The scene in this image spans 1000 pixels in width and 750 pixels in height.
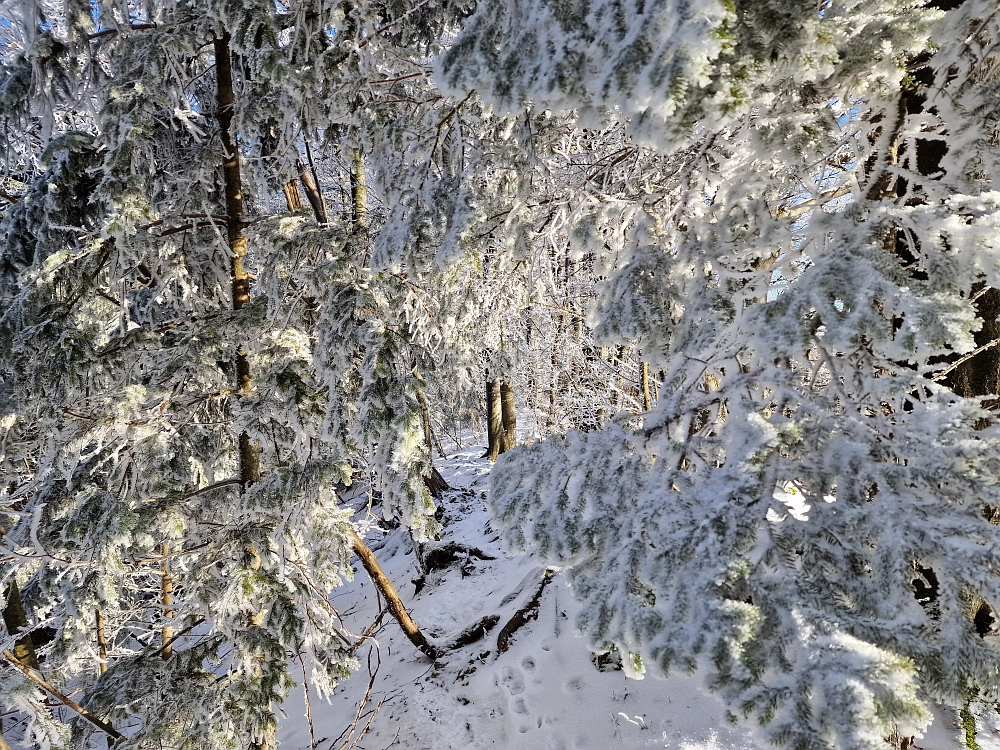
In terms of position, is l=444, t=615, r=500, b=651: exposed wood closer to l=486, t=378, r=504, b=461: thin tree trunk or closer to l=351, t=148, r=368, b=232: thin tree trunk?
l=486, t=378, r=504, b=461: thin tree trunk

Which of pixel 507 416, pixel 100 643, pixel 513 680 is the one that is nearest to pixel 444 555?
pixel 513 680

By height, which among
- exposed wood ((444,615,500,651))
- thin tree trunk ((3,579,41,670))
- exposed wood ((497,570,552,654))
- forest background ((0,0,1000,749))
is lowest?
exposed wood ((444,615,500,651))

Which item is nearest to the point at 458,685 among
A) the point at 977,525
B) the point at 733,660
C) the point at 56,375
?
the point at 56,375

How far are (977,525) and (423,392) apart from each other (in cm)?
283

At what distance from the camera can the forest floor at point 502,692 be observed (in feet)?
15.0

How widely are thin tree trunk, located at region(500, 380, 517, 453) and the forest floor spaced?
121 inches

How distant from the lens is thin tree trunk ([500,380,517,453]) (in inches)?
474

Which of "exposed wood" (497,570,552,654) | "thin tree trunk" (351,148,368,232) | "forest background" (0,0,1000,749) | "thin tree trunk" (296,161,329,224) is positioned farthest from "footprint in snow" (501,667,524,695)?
"thin tree trunk" (296,161,329,224)

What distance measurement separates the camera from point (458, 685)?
6227 millimetres

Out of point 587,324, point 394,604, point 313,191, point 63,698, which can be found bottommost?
point 394,604

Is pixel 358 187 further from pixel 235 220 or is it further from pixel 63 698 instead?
pixel 63 698

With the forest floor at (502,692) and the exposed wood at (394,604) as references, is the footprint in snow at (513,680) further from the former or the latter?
the exposed wood at (394,604)

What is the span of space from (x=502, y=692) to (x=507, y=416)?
6.90 metres

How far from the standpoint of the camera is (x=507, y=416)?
39.9ft
